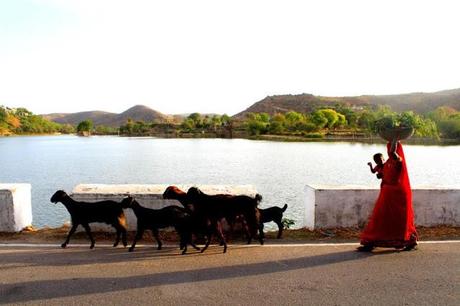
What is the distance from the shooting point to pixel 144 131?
548 ft

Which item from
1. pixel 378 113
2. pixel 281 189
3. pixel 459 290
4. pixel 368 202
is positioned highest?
pixel 378 113

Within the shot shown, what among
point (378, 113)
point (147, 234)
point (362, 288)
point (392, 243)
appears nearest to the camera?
point (362, 288)

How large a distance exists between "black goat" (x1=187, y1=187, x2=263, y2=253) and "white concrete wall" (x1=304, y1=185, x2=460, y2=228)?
1518 mm

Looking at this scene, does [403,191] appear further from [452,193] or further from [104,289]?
[104,289]

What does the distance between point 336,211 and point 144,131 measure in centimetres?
16330

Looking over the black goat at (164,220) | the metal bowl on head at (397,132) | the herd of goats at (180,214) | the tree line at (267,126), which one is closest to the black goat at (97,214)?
the herd of goats at (180,214)

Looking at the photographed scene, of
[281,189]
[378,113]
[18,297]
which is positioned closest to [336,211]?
[378,113]

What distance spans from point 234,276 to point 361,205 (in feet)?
11.2

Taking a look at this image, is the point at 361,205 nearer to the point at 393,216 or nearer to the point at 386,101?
the point at 393,216

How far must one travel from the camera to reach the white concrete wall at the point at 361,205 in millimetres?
7852

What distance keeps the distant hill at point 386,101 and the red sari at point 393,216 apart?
145 metres

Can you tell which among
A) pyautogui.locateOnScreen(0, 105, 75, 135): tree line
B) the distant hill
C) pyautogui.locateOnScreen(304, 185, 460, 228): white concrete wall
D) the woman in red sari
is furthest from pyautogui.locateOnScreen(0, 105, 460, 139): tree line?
the woman in red sari

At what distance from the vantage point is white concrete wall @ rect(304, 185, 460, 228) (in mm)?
7852

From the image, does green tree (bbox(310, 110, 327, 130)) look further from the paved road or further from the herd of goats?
the herd of goats
